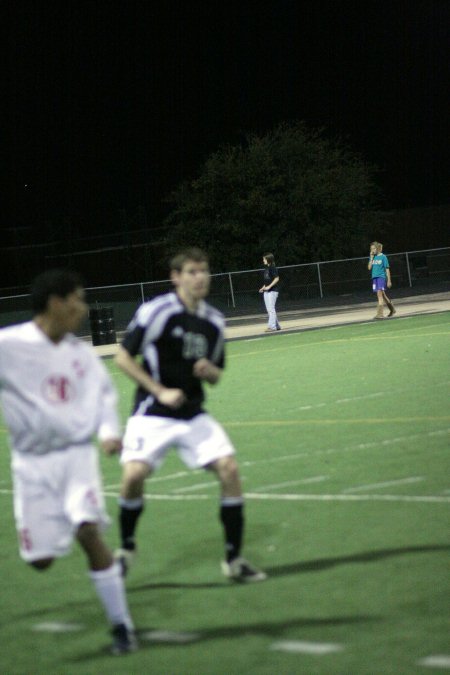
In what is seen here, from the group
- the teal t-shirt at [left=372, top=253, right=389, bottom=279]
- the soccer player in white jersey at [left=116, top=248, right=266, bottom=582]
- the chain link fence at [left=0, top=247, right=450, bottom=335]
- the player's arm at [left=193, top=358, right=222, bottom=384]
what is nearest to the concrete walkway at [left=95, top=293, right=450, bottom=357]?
the teal t-shirt at [left=372, top=253, right=389, bottom=279]

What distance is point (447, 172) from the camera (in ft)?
225

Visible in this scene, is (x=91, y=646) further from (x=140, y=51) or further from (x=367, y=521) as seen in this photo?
(x=140, y=51)

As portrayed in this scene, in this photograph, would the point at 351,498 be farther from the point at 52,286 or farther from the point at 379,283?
the point at 379,283

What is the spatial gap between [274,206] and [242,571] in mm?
47245

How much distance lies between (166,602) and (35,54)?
58985 millimetres

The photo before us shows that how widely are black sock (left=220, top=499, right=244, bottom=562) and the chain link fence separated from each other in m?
37.6

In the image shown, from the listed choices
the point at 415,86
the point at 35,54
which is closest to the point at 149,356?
the point at 35,54

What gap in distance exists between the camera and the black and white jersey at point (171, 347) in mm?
7711

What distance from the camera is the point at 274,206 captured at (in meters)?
54.2

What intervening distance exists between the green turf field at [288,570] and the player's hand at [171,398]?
1.16 m

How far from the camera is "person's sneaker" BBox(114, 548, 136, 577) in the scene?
25.7 ft

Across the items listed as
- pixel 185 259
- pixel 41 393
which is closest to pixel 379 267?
pixel 185 259

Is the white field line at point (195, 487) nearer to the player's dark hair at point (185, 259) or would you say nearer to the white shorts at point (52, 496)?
the player's dark hair at point (185, 259)

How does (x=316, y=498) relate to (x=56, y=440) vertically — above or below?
below
